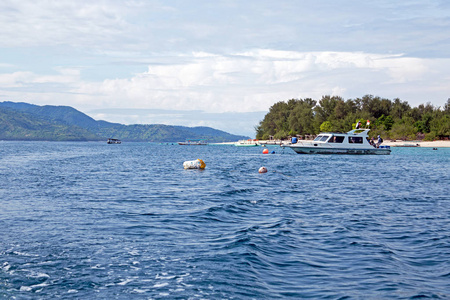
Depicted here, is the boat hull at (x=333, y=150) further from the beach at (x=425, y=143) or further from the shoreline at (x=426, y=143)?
the shoreline at (x=426, y=143)

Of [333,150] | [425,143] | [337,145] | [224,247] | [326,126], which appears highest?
[326,126]

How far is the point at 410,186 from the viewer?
94.5ft

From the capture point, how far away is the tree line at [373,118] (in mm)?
142875

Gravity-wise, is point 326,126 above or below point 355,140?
above

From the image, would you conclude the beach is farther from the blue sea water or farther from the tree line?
the blue sea water

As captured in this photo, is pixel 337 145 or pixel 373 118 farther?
pixel 373 118

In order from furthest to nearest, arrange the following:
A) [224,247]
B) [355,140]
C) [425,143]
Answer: [425,143] → [355,140] → [224,247]

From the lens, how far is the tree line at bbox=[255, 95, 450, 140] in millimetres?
142875

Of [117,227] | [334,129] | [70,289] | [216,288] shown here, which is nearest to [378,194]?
[117,227]

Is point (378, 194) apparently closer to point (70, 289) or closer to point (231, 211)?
point (231, 211)

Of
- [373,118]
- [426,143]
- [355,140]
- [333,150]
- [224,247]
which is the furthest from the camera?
[373,118]

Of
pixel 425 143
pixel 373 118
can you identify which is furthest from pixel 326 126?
pixel 425 143

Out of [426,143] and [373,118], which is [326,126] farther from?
[426,143]

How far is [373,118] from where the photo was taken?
15512 cm
